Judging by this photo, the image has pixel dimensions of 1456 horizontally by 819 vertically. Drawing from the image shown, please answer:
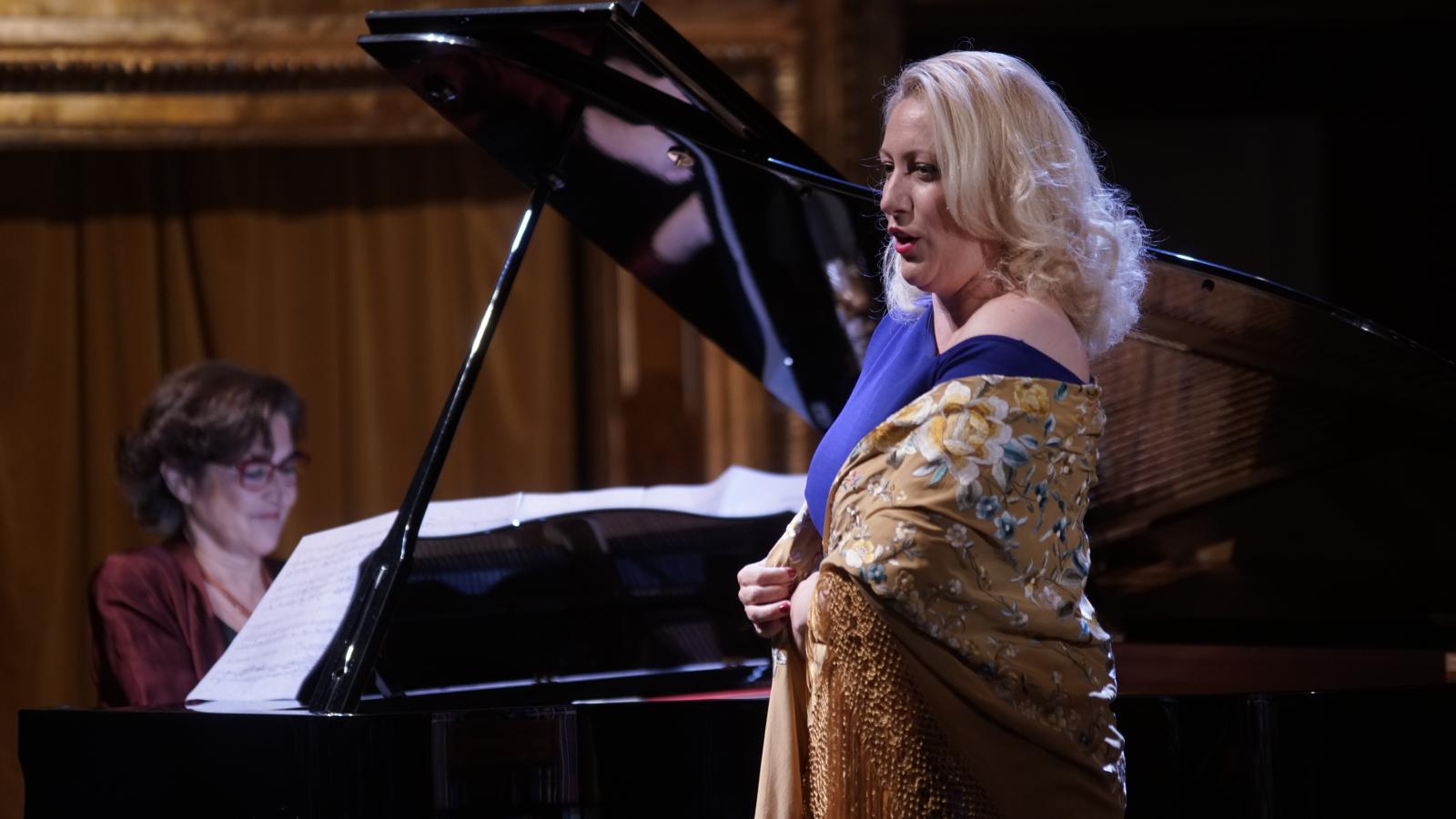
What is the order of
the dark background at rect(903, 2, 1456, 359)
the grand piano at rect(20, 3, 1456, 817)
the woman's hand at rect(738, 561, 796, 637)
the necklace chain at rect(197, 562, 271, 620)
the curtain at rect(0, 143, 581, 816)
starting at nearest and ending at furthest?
the woman's hand at rect(738, 561, 796, 637) → the grand piano at rect(20, 3, 1456, 817) → the necklace chain at rect(197, 562, 271, 620) → the curtain at rect(0, 143, 581, 816) → the dark background at rect(903, 2, 1456, 359)

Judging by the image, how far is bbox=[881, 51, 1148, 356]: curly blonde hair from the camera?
141 cm

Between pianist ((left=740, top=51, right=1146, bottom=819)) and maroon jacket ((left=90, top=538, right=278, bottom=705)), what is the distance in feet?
5.01

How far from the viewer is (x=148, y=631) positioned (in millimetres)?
2656

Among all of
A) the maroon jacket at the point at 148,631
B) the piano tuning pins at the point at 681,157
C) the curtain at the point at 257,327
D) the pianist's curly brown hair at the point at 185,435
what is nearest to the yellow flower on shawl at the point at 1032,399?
the piano tuning pins at the point at 681,157

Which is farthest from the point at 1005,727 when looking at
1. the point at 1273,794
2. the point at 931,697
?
the point at 1273,794

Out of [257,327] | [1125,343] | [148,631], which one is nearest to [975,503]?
[1125,343]

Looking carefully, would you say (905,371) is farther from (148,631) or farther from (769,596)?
(148,631)

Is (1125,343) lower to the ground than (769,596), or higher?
higher

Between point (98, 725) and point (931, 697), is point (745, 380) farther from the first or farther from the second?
point (931, 697)

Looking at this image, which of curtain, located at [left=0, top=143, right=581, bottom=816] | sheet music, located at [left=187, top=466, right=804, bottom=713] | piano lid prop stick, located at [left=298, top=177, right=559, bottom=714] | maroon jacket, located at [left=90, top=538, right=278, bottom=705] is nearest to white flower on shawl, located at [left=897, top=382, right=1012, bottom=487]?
piano lid prop stick, located at [left=298, top=177, right=559, bottom=714]

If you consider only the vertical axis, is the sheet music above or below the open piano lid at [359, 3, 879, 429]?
below

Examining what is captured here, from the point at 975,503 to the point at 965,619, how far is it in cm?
10

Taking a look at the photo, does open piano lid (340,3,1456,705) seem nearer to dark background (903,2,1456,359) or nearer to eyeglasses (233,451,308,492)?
eyeglasses (233,451,308,492)

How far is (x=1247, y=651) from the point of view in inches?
101
